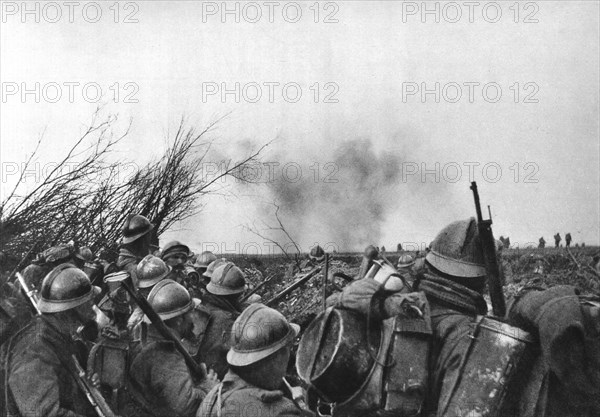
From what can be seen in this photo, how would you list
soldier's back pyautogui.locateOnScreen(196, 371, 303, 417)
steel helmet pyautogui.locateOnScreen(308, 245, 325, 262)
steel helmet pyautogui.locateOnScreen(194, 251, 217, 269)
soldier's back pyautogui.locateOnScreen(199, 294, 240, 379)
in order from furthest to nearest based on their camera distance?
steel helmet pyautogui.locateOnScreen(308, 245, 325, 262) < steel helmet pyautogui.locateOnScreen(194, 251, 217, 269) < soldier's back pyautogui.locateOnScreen(199, 294, 240, 379) < soldier's back pyautogui.locateOnScreen(196, 371, 303, 417)

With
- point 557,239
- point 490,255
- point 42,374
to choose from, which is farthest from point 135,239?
point 557,239

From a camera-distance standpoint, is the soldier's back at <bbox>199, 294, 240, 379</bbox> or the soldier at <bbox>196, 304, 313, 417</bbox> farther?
the soldier's back at <bbox>199, 294, 240, 379</bbox>

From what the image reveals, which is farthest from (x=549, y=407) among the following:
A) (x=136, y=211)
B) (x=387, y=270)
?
(x=136, y=211)

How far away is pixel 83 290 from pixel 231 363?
189 cm

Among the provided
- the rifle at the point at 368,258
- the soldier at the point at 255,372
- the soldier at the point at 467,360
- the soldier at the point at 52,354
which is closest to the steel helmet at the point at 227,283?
the soldier at the point at 52,354

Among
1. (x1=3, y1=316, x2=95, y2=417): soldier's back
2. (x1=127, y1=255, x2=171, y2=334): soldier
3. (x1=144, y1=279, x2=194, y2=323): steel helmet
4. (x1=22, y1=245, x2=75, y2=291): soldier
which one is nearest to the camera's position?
(x1=3, y1=316, x2=95, y2=417): soldier's back

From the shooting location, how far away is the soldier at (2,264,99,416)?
3926mm

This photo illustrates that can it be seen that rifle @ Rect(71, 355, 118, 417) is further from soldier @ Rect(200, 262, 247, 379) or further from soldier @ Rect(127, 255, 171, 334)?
soldier @ Rect(127, 255, 171, 334)

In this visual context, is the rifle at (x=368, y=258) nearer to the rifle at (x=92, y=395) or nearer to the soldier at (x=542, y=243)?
the rifle at (x=92, y=395)

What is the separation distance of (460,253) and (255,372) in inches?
58.9

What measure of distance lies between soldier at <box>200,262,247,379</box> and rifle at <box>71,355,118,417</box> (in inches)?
59.7

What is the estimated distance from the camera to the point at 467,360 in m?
3.11

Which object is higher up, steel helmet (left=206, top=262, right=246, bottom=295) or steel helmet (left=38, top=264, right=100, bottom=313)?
steel helmet (left=38, top=264, right=100, bottom=313)

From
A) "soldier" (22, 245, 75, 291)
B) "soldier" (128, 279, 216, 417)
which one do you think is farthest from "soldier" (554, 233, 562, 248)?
"soldier" (128, 279, 216, 417)
